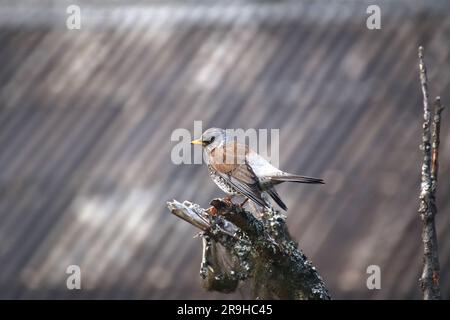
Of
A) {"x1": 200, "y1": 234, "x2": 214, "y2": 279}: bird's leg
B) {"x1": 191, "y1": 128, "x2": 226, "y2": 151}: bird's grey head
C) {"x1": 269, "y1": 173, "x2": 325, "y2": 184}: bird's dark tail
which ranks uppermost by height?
{"x1": 191, "y1": 128, "x2": 226, "y2": 151}: bird's grey head

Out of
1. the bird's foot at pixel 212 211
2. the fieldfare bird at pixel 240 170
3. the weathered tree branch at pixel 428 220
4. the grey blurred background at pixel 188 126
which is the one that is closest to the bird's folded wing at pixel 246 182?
the fieldfare bird at pixel 240 170

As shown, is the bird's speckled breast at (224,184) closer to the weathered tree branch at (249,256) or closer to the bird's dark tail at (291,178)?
the bird's dark tail at (291,178)

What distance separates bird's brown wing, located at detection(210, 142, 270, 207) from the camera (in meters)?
4.68

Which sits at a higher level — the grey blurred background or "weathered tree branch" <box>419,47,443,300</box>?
the grey blurred background

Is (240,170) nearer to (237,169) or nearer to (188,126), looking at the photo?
(237,169)

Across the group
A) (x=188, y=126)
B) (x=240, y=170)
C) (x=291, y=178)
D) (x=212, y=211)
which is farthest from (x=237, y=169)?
(x=188, y=126)

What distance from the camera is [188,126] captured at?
7.19 metres

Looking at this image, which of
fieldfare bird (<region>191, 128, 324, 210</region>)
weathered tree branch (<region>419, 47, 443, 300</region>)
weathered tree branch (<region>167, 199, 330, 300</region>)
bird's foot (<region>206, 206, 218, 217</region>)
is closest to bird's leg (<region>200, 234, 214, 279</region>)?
weathered tree branch (<region>167, 199, 330, 300</region>)

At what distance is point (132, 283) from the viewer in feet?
21.2

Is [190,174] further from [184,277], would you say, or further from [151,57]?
[151,57]

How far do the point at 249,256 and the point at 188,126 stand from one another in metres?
3.37

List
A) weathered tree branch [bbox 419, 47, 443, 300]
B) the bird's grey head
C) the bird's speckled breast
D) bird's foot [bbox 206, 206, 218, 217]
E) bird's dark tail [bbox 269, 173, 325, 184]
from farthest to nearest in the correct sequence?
the bird's grey head
the bird's speckled breast
bird's dark tail [bbox 269, 173, 325, 184]
bird's foot [bbox 206, 206, 218, 217]
weathered tree branch [bbox 419, 47, 443, 300]

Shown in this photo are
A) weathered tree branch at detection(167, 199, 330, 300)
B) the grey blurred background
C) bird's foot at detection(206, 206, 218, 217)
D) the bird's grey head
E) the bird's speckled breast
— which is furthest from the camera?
the grey blurred background

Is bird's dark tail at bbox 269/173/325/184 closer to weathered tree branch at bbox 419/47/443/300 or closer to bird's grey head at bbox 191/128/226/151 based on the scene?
bird's grey head at bbox 191/128/226/151
